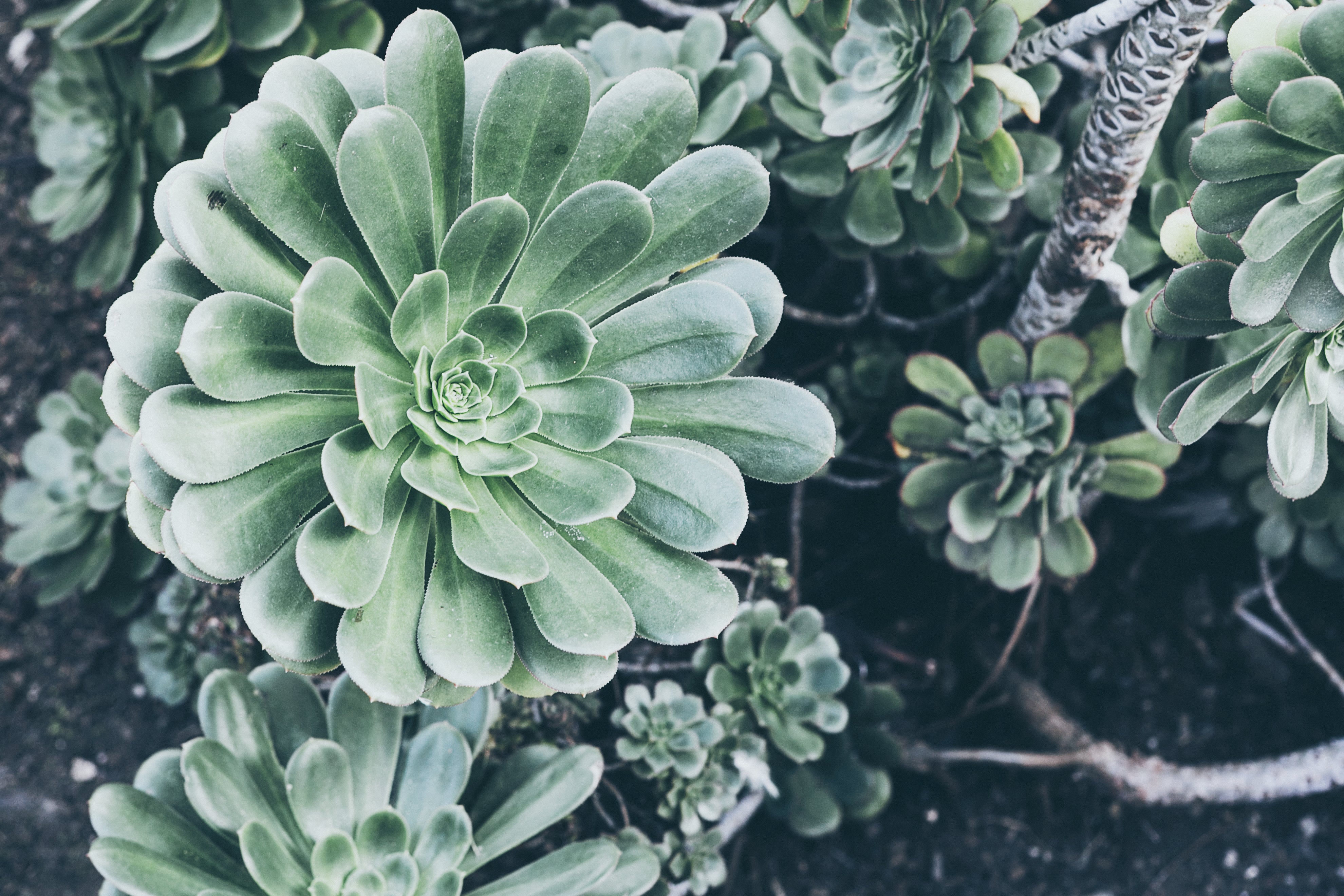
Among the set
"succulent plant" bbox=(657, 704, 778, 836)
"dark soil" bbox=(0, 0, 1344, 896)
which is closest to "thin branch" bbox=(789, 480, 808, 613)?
"dark soil" bbox=(0, 0, 1344, 896)

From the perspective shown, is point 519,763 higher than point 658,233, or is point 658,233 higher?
point 658,233

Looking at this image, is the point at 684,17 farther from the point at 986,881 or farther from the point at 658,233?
the point at 986,881

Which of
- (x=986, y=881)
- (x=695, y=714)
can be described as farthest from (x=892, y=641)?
(x=695, y=714)

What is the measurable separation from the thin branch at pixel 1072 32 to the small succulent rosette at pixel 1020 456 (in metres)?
0.49

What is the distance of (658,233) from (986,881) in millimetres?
1676

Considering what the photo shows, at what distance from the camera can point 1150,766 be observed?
2.04 metres

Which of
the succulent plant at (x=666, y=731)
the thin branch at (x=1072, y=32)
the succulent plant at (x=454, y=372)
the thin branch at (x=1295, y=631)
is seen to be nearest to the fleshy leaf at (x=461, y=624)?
the succulent plant at (x=454, y=372)

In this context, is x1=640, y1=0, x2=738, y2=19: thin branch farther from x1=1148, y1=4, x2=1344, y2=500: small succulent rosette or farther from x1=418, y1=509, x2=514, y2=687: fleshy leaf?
x1=418, y1=509, x2=514, y2=687: fleshy leaf

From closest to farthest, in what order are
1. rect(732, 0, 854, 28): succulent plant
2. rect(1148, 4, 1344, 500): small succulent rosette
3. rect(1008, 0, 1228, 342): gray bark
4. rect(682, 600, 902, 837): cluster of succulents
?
rect(1148, 4, 1344, 500): small succulent rosette < rect(1008, 0, 1228, 342): gray bark < rect(732, 0, 854, 28): succulent plant < rect(682, 600, 902, 837): cluster of succulents

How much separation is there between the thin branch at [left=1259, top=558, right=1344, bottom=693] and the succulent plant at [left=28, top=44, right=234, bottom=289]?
2.41m

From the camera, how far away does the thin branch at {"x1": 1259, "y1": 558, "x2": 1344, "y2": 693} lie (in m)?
1.93

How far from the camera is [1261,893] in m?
2.10

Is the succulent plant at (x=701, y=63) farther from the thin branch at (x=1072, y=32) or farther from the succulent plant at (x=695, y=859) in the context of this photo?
the succulent plant at (x=695, y=859)

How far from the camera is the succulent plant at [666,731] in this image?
166 cm
